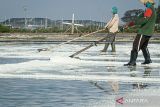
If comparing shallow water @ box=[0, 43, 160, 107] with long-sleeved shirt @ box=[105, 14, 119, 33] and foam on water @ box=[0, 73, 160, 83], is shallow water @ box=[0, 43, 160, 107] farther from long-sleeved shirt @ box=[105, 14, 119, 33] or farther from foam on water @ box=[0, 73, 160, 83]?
long-sleeved shirt @ box=[105, 14, 119, 33]

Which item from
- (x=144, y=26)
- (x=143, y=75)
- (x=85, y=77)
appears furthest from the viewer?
(x=144, y=26)

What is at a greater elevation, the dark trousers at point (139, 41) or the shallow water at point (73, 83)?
the dark trousers at point (139, 41)

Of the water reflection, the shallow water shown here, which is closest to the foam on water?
the shallow water

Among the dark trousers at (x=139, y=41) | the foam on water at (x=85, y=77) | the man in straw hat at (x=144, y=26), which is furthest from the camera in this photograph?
the dark trousers at (x=139, y=41)

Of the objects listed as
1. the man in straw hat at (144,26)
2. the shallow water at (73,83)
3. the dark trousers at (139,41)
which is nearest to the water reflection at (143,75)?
the shallow water at (73,83)

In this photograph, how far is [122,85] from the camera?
36.5 ft

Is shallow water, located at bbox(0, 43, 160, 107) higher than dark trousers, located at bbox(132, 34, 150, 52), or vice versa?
dark trousers, located at bbox(132, 34, 150, 52)

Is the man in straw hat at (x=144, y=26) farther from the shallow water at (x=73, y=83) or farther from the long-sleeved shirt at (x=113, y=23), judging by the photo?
the long-sleeved shirt at (x=113, y=23)

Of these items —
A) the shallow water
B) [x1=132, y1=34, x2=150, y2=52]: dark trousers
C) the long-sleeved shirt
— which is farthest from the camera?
the long-sleeved shirt

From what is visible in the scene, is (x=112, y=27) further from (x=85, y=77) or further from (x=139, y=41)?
(x=85, y=77)

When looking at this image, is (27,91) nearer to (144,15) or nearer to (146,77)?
(146,77)

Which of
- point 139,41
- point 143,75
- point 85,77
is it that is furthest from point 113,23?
point 85,77

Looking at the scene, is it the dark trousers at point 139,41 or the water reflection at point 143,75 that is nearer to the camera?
the water reflection at point 143,75

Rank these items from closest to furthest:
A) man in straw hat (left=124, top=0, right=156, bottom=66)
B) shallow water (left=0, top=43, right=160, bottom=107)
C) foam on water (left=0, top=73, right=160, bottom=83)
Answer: shallow water (left=0, top=43, right=160, bottom=107), foam on water (left=0, top=73, right=160, bottom=83), man in straw hat (left=124, top=0, right=156, bottom=66)
